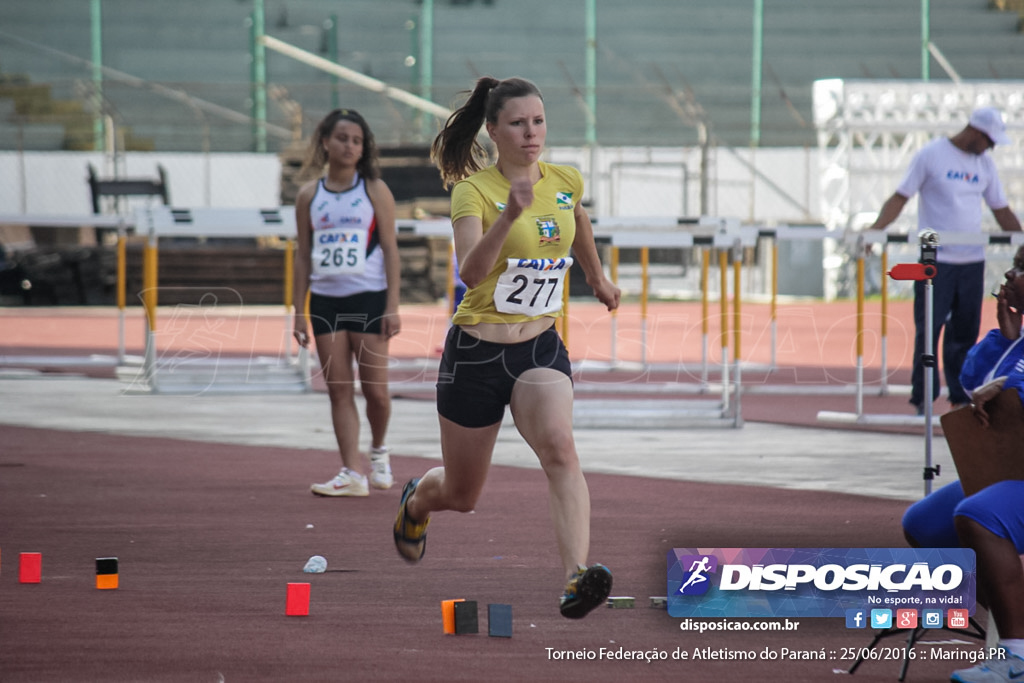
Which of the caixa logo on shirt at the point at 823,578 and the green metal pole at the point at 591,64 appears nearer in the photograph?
the caixa logo on shirt at the point at 823,578

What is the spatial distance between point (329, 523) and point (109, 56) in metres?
29.1

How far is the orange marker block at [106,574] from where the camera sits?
5414 millimetres

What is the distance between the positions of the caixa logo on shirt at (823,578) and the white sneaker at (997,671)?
8.2 inches

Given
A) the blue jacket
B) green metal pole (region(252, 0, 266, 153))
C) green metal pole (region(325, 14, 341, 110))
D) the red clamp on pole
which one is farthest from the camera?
green metal pole (region(325, 14, 341, 110))

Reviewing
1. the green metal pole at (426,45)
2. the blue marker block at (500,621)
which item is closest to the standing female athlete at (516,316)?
the blue marker block at (500,621)

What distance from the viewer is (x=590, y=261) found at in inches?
204

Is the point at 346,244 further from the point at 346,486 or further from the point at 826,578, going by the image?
the point at 826,578

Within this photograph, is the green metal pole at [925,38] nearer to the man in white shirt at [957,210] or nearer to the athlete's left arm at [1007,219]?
the athlete's left arm at [1007,219]

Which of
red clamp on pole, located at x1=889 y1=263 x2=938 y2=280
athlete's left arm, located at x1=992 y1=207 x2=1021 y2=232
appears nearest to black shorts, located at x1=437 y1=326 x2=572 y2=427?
red clamp on pole, located at x1=889 y1=263 x2=938 y2=280

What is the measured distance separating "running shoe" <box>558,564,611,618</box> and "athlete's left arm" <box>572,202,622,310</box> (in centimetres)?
110

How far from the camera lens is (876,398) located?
42.8ft

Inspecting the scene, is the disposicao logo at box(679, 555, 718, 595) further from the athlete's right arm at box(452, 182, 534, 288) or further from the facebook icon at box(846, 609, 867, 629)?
the athlete's right arm at box(452, 182, 534, 288)

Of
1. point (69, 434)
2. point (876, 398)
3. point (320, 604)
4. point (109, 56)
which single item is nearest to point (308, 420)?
point (69, 434)

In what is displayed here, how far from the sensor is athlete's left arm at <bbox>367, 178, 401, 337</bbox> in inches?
302
